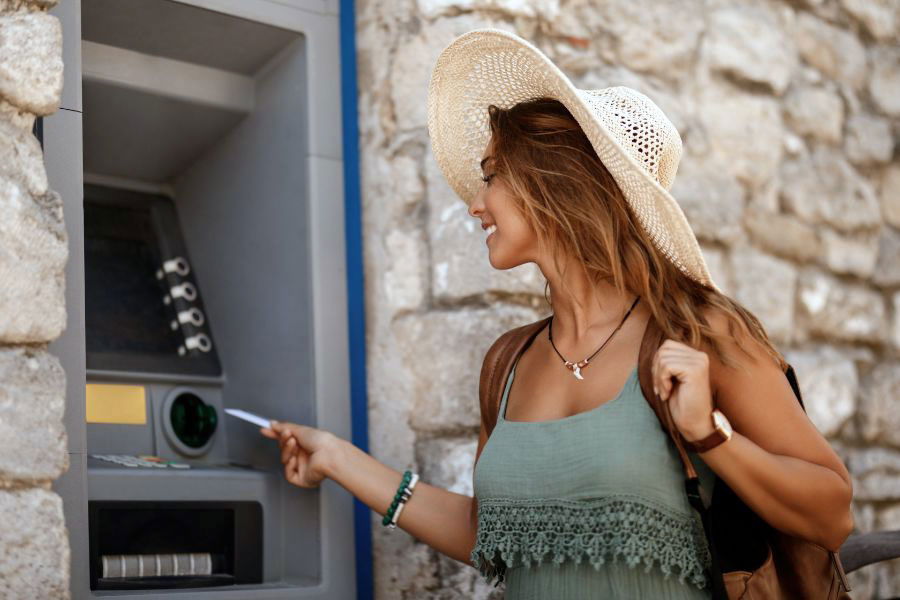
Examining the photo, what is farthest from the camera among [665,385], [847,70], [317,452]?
[847,70]

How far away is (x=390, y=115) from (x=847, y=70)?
157cm

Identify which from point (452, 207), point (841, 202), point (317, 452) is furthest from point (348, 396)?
point (841, 202)

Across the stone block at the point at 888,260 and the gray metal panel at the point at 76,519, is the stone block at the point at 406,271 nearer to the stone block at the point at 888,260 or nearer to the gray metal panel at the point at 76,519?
the gray metal panel at the point at 76,519

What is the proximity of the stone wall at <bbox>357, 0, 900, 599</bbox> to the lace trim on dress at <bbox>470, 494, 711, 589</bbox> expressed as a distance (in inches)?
20.2

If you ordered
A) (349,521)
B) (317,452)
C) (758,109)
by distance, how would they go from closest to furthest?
(317,452) → (349,521) → (758,109)

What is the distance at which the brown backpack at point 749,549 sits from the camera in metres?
1.80

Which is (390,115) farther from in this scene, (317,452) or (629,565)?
(629,565)

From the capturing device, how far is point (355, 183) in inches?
102

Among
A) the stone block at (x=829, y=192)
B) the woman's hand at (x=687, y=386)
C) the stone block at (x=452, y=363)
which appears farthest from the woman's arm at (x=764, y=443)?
the stone block at (x=829, y=192)

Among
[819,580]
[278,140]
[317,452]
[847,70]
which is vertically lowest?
[819,580]

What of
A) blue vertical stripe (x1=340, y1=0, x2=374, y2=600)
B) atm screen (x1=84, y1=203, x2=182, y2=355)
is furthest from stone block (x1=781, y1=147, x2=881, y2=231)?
atm screen (x1=84, y1=203, x2=182, y2=355)

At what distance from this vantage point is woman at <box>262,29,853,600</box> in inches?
70.2

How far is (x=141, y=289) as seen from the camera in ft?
8.89

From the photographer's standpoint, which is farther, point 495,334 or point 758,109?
point 758,109
